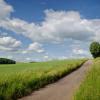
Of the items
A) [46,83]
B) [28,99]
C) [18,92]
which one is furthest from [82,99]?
[46,83]

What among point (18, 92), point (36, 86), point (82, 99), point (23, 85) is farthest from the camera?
point (36, 86)

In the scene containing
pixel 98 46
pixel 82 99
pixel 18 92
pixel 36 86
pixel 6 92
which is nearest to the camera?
pixel 82 99

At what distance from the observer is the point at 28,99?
15.5 m

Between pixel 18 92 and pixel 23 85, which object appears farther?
pixel 23 85

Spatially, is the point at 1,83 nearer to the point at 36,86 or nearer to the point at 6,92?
the point at 6,92

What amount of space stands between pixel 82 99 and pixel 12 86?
4366 millimetres

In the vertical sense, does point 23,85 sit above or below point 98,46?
below

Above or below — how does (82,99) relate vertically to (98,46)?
below

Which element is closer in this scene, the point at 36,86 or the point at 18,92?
the point at 18,92

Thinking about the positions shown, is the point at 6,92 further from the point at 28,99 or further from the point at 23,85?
the point at 23,85

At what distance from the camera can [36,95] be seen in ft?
55.7

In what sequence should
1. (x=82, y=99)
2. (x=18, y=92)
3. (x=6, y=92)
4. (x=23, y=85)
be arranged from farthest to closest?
(x=23, y=85), (x=18, y=92), (x=6, y=92), (x=82, y=99)

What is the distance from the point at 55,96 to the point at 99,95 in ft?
8.49

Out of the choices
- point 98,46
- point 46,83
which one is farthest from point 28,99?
point 98,46
